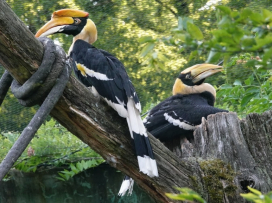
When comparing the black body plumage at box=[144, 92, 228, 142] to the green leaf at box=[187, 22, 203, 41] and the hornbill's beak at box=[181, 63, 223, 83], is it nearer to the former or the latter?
the hornbill's beak at box=[181, 63, 223, 83]

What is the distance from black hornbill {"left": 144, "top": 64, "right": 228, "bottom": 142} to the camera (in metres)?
2.37

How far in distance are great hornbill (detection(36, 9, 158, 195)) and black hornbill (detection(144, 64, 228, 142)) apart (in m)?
0.54

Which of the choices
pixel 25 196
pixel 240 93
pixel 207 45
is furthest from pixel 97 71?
pixel 25 196

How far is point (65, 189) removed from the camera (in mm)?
3139

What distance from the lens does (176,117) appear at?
8.02 ft

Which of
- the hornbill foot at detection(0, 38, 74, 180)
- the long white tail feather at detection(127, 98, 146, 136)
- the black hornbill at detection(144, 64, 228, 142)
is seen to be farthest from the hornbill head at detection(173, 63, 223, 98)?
the hornbill foot at detection(0, 38, 74, 180)

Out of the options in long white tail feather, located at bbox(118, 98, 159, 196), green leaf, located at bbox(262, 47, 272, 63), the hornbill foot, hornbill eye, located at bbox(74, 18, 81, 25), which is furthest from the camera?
hornbill eye, located at bbox(74, 18, 81, 25)

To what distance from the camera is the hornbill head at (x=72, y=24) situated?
6.97 feet

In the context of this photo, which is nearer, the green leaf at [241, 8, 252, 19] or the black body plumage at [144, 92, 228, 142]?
the green leaf at [241, 8, 252, 19]

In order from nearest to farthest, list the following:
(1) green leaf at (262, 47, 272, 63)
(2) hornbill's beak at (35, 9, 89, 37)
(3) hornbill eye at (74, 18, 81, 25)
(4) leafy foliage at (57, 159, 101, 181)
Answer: (1) green leaf at (262, 47, 272, 63), (2) hornbill's beak at (35, 9, 89, 37), (3) hornbill eye at (74, 18, 81, 25), (4) leafy foliage at (57, 159, 101, 181)

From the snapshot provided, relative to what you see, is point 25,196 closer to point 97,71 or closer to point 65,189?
point 65,189

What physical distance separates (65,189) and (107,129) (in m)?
1.86

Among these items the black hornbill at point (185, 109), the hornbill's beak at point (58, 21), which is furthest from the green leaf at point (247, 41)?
the black hornbill at point (185, 109)

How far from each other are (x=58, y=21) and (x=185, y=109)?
2.89 feet
